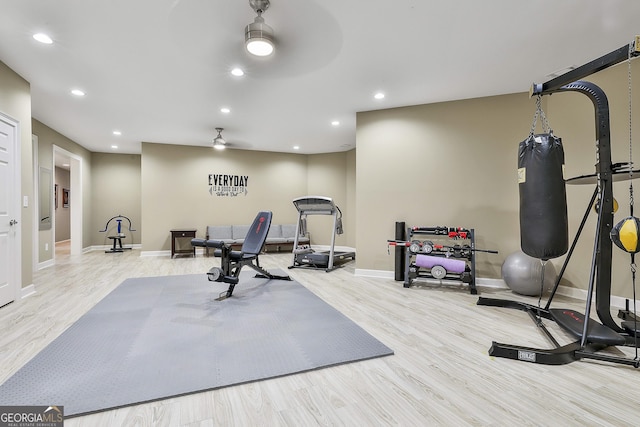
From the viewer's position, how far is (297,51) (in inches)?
121

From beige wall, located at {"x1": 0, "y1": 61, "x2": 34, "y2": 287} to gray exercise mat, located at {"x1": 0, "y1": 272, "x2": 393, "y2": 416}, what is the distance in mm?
1468

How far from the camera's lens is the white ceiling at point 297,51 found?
247 cm

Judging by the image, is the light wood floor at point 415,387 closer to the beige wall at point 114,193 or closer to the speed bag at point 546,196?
the speed bag at point 546,196

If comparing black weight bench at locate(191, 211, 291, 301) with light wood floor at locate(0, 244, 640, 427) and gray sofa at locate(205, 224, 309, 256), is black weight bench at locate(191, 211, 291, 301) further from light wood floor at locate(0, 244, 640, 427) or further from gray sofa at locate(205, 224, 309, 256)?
gray sofa at locate(205, 224, 309, 256)

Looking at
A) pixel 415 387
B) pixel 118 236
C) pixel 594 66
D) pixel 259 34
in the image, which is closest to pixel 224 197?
pixel 118 236

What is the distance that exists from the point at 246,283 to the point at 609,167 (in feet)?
13.9

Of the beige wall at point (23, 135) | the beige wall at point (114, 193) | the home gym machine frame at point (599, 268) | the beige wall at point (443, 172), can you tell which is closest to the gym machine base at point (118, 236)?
the beige wall at point (114, 193)

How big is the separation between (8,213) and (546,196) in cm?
568

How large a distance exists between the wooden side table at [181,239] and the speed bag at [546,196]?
6911mm

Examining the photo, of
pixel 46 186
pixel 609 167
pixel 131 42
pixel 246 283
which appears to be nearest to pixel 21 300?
pixel 246 283

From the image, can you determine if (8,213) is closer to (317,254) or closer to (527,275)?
(317,254)

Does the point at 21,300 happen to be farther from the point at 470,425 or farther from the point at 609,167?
the point at 609,167
